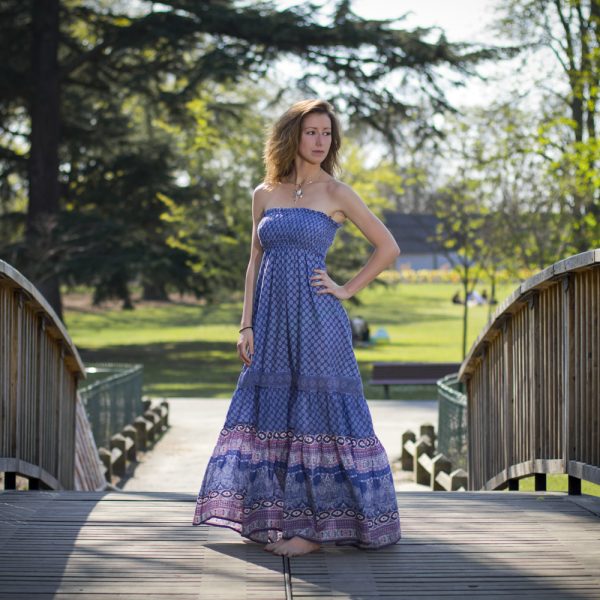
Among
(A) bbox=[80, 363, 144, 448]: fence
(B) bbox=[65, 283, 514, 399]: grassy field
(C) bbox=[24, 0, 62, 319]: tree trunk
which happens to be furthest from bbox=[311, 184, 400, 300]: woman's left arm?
(C) bbox=[24, 0, 62, 319]: tree trunk

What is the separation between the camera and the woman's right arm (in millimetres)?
5355

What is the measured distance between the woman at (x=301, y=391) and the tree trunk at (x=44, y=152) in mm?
21077

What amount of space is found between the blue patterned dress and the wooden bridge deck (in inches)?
5.2

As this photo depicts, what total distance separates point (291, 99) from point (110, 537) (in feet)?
74.2

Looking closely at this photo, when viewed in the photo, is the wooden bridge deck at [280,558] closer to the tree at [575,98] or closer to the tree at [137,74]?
the tree at [575,98]

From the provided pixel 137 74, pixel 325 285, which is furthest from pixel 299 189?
pixel 137 74

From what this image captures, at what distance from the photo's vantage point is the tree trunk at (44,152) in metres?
26.1

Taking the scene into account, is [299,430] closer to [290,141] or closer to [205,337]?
[290,141]

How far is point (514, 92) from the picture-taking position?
25.4 metres

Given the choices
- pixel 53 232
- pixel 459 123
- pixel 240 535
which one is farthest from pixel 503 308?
pixel 53 232

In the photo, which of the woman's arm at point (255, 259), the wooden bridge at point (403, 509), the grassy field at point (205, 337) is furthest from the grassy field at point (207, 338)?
the woman's arm at point (255, 259)

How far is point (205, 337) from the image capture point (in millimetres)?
41000

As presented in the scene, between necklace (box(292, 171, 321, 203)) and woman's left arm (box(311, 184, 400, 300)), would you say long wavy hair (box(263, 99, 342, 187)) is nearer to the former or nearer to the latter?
necklace (box(292, 171, 321, 203))

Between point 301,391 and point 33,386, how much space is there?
→ 9.44 feet
